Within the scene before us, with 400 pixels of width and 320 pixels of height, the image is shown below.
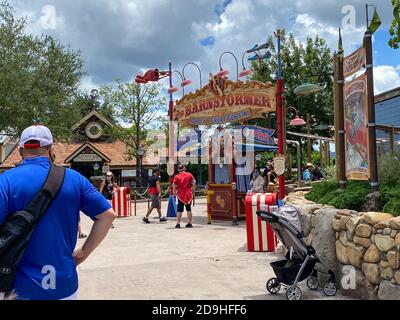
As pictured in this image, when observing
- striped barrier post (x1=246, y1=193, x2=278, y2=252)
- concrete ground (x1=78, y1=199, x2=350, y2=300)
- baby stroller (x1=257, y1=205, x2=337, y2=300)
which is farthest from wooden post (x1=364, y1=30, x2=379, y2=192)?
striped barrier post (x1=246, y1=193, x2=278, y2=252)

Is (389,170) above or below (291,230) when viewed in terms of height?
above

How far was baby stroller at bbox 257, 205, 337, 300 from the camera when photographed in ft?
18.7

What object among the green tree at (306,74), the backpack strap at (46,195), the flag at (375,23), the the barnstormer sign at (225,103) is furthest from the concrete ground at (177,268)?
the green tree at (306,74)

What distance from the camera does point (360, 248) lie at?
5410mm

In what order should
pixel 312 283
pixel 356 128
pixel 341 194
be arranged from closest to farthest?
pixel 312 283 → pixel 341 194 → pixel 356 128

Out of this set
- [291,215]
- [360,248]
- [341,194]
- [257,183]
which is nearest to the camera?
[360,248]

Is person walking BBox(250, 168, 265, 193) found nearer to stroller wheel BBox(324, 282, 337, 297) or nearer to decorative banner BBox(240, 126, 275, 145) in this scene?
decorative banner BBox(240, 126, 275, 145)

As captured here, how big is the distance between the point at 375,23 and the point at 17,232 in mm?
5711

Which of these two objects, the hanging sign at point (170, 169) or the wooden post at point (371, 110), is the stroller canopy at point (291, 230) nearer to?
the wooden post at point (371, 110)

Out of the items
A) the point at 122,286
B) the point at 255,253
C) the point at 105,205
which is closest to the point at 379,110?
the point at 255,253

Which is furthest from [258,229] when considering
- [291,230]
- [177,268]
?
[291,230]

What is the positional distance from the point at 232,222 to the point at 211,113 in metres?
3.50

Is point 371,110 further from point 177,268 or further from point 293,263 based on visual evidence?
point 177,268

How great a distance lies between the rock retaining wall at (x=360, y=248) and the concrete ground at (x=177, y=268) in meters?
0.43
